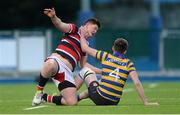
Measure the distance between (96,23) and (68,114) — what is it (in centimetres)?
282

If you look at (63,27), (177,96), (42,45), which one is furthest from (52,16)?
(42,45)

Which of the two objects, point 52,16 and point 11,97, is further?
point 11,97

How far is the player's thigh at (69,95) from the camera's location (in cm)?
1617

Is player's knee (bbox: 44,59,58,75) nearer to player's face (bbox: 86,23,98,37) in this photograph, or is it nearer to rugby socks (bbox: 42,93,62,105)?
rugby socks (bbox: 42,93,62,105)

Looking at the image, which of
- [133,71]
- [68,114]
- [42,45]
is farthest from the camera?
[42,45]

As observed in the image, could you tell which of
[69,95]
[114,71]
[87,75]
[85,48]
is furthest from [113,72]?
[69,95]

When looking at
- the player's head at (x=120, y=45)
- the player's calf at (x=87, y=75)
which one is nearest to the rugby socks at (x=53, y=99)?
the player's calf at (x=87, y=75)

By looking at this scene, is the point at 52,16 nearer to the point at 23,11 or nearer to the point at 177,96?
the point at 177,96

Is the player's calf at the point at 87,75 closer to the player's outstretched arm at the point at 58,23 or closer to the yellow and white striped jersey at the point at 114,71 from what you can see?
the yellow and white striped jersey at the point at 114,71

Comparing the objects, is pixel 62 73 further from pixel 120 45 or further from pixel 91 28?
pixel 120 45

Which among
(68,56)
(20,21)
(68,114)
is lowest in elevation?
(68,114)

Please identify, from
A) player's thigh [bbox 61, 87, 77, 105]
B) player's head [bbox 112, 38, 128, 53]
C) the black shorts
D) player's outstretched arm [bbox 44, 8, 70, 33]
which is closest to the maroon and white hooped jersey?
player's outstretched arm [bbox 44, 8, 70, 33]

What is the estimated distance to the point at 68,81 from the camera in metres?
16.3

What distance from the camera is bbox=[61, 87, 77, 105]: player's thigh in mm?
16172
